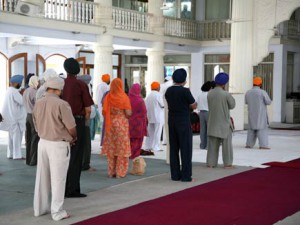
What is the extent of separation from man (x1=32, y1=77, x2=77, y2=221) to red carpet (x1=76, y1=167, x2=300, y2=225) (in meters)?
0.47

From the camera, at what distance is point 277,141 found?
51.3 feet

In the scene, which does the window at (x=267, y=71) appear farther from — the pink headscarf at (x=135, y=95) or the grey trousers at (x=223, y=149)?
the pink headscarf at (x=135, y=95)

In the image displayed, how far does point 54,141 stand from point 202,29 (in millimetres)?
20544

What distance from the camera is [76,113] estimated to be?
750 cm

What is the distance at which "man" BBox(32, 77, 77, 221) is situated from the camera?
19.9ft

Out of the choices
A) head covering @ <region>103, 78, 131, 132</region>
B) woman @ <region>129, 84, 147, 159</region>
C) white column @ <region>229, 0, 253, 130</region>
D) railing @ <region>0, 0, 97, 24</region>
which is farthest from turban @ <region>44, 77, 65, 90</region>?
white column @ <region>229, 0, 253, 130</region>

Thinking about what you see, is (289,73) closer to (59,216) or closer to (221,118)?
(221,118)

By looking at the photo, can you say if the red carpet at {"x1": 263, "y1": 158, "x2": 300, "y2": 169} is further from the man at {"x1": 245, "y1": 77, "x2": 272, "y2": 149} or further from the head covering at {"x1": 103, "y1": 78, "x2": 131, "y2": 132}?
the head covering at {"x1": 103, "y1": 78, "x2": 131, "y2": 132}

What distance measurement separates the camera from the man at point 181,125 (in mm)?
8719

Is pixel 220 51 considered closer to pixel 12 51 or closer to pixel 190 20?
pixel 190 20

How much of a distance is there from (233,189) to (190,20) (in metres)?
18.2

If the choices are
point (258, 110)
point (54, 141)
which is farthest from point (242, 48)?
point (54, 141)

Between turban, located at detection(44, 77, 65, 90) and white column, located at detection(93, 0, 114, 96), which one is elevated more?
white column, located at detection(93, 0, 114, 96)

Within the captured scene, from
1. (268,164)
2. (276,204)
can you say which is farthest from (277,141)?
(276,204)
